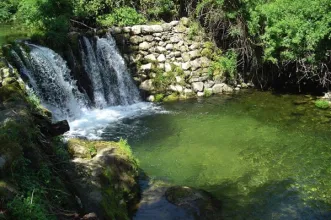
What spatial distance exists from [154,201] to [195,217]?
2.87 ft

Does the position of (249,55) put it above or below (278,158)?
above

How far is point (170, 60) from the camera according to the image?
568 inches

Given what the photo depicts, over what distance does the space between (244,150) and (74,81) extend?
6.11m

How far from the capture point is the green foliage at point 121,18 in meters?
14.6

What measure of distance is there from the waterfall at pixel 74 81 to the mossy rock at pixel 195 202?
5621 mm

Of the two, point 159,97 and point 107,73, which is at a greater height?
point 107,73

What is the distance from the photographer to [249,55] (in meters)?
13.9

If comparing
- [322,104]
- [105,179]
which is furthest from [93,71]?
[322,104]

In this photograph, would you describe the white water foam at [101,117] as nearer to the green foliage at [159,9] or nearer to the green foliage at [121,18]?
the green foliage at [121,18]

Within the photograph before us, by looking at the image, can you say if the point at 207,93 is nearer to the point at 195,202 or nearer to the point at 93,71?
the point at 93,71

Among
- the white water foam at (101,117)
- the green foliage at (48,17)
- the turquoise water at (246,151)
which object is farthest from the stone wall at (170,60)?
the green foliage at (48,17)

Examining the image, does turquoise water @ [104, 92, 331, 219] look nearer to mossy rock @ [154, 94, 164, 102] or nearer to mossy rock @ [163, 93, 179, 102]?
mossy rock @ [163, 93, 179, 102]

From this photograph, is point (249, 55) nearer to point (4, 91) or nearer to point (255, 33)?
point (255, 33)

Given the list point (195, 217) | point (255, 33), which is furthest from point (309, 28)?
point (195, 217)
